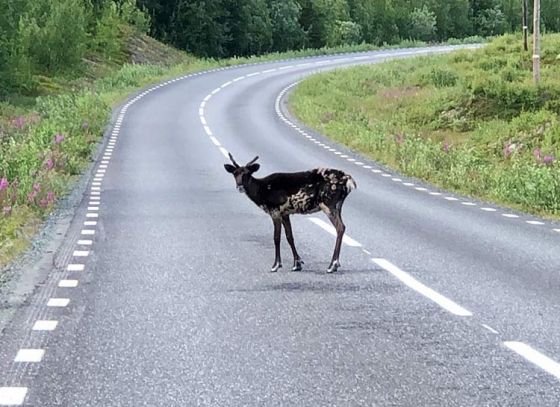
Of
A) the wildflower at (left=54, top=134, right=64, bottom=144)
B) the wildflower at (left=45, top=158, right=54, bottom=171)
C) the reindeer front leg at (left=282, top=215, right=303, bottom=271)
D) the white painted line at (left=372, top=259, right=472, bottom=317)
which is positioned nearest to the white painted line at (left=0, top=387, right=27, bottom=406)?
the white painted line at (left=372, top=259, right=472, bottom=317)

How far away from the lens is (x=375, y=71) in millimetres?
54031

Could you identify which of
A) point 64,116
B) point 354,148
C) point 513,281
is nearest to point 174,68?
point 64,116

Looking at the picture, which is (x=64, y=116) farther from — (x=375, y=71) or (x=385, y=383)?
(x=385, y=383)

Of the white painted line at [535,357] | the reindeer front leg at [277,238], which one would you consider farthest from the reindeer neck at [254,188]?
the white painted line at [535,357]

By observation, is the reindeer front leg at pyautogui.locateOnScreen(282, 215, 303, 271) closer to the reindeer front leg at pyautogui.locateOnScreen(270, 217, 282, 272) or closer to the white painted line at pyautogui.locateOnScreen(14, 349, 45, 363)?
the reindeer front leg at pyautogui.locateOnScreen(270, 217, 282, 272)

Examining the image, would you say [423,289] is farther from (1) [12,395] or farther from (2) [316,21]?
(2) [316,21]

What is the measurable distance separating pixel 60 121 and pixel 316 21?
70.8m

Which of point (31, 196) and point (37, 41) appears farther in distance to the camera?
point (37, 41)

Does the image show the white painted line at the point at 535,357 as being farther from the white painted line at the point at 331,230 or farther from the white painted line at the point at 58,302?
the white painted line at the point at 331,230

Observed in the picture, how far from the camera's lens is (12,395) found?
6246 mm

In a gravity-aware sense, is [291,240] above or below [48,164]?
above

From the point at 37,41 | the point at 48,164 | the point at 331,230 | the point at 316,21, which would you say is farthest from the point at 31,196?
the point at 316,21

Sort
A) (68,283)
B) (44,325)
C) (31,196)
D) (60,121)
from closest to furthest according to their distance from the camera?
(44,325)
(68,283)
(31,196)
(60,121)

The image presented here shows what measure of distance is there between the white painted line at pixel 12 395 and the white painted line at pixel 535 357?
3.43 metres
